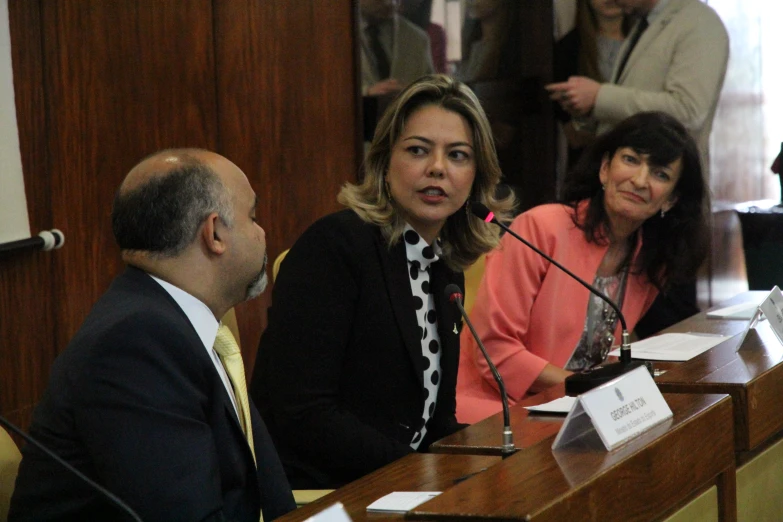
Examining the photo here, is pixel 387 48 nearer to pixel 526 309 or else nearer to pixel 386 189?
pixel 526 309

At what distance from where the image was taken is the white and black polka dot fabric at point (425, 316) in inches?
97.8

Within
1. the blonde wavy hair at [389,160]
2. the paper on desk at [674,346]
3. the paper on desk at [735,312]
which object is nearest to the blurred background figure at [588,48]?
the paper on desk at [735,312]

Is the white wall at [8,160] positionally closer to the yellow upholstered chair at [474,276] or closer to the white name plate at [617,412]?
the yellow upholstered chair at [474,276]

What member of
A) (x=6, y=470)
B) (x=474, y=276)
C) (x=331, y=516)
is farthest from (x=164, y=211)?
(x=474, y=276)

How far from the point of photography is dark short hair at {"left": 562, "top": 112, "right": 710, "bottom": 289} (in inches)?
127

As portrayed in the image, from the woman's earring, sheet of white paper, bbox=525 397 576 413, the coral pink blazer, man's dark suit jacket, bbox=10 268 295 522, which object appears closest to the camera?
man's dark suit jacket, bbox=10 268 295 522

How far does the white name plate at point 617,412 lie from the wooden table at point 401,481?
17 centimetres

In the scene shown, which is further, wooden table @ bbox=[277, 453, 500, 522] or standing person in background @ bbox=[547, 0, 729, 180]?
standing person in background @ bbox=[547, 0, 729, 180]

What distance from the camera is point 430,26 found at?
474cm

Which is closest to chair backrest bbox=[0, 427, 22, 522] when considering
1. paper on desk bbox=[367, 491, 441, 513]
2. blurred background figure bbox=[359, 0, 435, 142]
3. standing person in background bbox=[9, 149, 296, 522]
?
standing person in background bbox=[9, 149, 296, 522]

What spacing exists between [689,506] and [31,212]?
214 cm

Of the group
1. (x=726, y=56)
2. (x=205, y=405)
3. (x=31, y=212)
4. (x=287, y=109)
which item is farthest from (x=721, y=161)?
(x=205, y=405)

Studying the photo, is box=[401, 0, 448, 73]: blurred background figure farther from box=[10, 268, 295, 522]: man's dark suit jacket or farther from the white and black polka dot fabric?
box=[10, 268, 295, 522]: man's dark suit jacket

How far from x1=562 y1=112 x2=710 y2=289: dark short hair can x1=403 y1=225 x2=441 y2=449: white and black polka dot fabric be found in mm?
810
